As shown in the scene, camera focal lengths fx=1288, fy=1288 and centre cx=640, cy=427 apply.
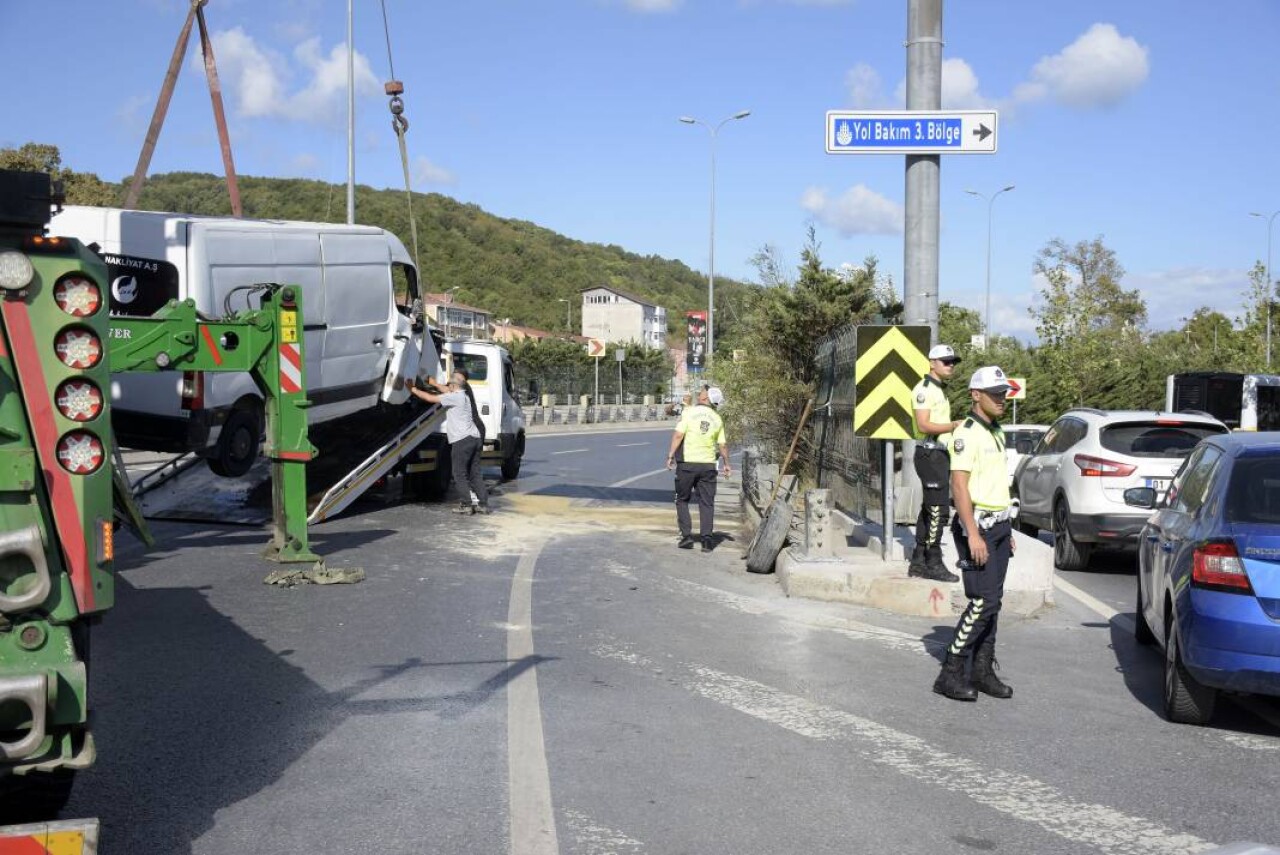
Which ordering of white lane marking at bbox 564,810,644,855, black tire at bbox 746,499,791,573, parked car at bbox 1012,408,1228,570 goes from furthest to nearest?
parked car at bbox 1012,408,1228,570 < black tire at bbox 746,499,791,573 < white lane marking at bbox 564,810,644,855

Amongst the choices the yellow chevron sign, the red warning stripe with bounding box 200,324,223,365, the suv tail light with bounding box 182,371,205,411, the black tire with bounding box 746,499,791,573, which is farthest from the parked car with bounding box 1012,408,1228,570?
the suv tail light with bounding box 182,371,205,411

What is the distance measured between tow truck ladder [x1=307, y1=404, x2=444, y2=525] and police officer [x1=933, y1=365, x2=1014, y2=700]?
27.3ft

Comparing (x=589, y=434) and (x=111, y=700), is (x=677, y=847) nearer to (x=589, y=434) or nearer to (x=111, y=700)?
(x=111, y=700)

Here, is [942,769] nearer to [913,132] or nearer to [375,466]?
[913,132]

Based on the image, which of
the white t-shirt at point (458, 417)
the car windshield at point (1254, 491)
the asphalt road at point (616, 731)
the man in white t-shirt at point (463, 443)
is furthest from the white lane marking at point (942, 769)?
the white t-shirt at point (458, 417)

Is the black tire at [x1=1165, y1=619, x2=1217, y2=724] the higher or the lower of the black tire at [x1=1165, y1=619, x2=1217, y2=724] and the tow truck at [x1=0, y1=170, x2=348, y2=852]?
the lower

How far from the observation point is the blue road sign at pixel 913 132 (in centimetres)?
1225

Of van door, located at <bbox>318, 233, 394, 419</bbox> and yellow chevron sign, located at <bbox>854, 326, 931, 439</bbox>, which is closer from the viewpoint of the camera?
yellow chevron sign, located at <bbox>854, 326, 931, 439</bbox>

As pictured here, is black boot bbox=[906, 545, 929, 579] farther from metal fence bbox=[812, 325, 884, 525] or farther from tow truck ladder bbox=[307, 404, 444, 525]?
tow truck ladder bbox=[307, 404, 444, 525]

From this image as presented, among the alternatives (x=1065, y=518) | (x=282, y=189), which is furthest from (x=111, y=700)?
(x=282, y=189)

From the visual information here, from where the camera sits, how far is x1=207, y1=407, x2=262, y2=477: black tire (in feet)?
47.2

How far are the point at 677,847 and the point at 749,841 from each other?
28 centimetres

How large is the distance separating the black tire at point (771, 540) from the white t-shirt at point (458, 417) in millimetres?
5899

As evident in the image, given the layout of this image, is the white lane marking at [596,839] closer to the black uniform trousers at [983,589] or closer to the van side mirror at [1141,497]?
the black uniform trousers at [983,589]
